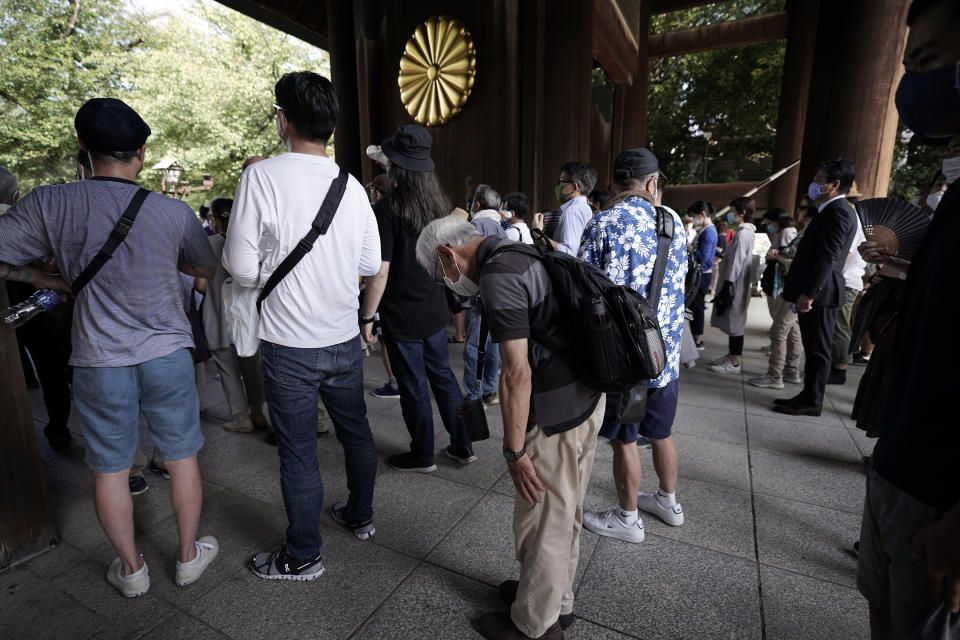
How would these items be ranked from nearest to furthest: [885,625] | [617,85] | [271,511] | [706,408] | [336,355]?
[885,625] < [336,355] < [271,511] < [706,408] < [617,85]

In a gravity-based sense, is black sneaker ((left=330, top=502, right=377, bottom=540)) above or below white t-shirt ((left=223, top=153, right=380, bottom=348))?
below

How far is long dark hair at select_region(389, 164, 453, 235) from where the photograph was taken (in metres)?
2.71

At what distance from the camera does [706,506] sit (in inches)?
106

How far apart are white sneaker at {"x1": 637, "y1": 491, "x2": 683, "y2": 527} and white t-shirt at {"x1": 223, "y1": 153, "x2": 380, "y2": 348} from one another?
5.92 feet

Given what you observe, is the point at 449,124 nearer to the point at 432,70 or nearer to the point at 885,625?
the point at 432,70

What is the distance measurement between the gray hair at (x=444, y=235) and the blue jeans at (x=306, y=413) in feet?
1.96

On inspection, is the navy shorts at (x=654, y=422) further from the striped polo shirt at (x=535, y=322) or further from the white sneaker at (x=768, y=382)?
the white sneaker at (x=768, y=382)

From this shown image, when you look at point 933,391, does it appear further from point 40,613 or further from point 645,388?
point 40,613

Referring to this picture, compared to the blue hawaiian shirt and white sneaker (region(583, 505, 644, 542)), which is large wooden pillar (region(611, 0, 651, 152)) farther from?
white sneaker (region(583, 505, 644, 542))

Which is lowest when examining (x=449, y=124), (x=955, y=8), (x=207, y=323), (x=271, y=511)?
(x=271, y=511)

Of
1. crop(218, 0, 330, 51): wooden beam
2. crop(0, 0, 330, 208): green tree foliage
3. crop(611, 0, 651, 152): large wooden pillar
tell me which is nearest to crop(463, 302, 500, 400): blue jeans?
crop(218, 0, 330, 51): wooden beam

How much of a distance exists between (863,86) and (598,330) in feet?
22.0

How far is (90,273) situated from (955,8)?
8.06 ft

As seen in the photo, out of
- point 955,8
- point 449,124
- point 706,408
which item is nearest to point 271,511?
point 955,8
